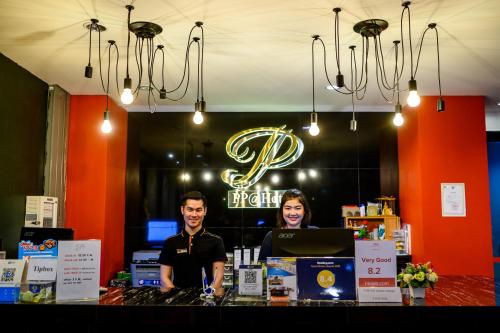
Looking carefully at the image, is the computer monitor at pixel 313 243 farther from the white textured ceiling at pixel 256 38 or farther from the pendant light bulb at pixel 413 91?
the white textured ceiling at pixel 256 38

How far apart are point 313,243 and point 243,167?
13.5 ft

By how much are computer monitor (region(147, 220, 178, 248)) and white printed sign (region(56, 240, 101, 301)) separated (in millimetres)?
4099

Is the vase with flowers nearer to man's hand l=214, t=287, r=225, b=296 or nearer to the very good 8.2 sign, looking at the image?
the very good 8.2 sign

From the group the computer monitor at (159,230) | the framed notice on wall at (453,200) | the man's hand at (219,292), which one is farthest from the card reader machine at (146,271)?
the framed notice on wall at (453,200)

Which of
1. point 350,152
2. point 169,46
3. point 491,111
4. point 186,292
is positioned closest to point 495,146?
point 491,111

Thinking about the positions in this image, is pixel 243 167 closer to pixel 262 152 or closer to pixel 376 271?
pixel 262 152

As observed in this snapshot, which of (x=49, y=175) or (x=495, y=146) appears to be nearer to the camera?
(x=49, y=175)

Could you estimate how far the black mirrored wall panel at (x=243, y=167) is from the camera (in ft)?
22.8

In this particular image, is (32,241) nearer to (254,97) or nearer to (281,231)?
(281,231)

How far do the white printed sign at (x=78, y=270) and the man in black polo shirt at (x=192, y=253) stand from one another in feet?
2.82
